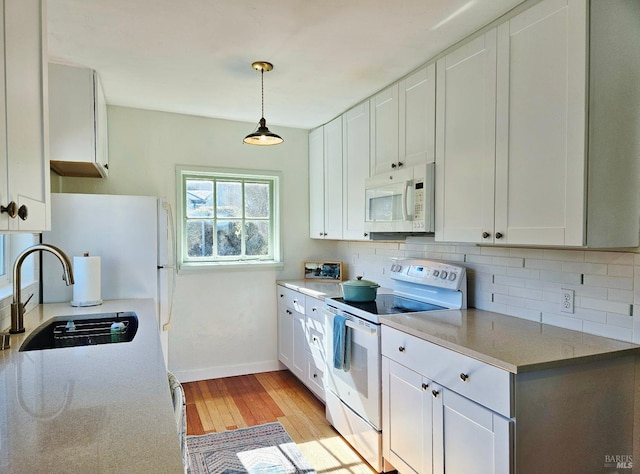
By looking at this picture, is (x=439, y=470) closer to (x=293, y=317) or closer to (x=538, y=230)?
(x=538, y=230)

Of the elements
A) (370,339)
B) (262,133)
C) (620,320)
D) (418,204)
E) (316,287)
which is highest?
(262,133)

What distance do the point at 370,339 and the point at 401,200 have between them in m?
0.88

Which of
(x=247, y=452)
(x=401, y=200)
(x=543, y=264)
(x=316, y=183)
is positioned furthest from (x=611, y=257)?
(x=316, y=183)

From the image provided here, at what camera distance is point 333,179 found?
144 inches

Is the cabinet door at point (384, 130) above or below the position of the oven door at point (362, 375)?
above

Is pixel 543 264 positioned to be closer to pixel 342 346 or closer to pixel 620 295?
pixel 620 295

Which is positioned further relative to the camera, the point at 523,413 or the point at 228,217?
the point at 228,217

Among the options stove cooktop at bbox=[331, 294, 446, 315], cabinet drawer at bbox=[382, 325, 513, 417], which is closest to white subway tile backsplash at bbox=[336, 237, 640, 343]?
stove cooktop at bbox=[331, 294, 446, 315]

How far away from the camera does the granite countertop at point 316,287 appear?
311cm

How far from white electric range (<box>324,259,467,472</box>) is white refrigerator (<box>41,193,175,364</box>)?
4.03 feet

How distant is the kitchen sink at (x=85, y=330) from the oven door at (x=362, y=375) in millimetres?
1251

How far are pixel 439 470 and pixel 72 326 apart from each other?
1948 mm

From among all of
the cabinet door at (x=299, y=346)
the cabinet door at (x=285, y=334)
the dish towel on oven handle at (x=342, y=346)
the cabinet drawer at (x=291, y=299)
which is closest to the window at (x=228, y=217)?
the cabinet drawer at (x=291, y=299)

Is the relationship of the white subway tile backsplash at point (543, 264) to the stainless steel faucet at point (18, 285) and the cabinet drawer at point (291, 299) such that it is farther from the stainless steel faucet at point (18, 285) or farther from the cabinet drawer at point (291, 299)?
the stainless steel faucet at point (18, 285)
